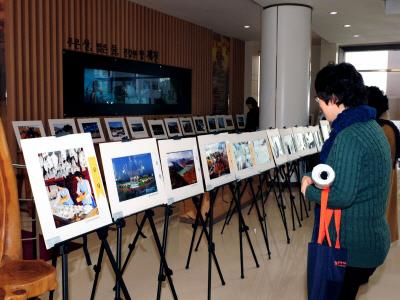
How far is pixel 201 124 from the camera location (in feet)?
33.0

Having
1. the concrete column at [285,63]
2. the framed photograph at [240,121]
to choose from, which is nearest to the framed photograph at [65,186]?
the concrete column at [285,63]

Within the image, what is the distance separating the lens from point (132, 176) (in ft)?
8.43

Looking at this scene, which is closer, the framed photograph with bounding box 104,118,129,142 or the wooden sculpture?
the wooden sculpture

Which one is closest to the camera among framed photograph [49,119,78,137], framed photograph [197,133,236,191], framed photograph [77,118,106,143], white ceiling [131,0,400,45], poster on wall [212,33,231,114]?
framed photograph [197,133,236,191]

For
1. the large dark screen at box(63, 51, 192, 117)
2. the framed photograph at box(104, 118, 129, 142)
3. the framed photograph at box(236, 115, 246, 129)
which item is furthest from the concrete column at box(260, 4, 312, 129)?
the framed photograph at box(236, 115, 246, 129)

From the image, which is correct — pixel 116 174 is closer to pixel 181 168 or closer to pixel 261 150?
pixel 181 168

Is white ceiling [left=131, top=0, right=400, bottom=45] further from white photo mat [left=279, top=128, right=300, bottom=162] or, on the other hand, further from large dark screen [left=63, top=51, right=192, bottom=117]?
white photo mat [left=279, top=128, right=300, bottom=162]

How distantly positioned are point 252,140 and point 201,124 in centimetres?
588

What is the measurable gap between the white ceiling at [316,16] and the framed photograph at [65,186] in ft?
19.5

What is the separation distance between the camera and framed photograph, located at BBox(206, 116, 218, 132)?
1035 cm

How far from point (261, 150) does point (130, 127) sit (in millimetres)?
4001

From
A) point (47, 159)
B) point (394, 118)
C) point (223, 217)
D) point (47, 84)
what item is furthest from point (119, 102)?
point (394, 118)

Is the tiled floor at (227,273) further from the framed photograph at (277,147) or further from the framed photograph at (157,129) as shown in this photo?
the framed photograph at (157,129)

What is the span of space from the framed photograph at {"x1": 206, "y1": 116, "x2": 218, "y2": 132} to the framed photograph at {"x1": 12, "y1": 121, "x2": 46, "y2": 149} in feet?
15.7
